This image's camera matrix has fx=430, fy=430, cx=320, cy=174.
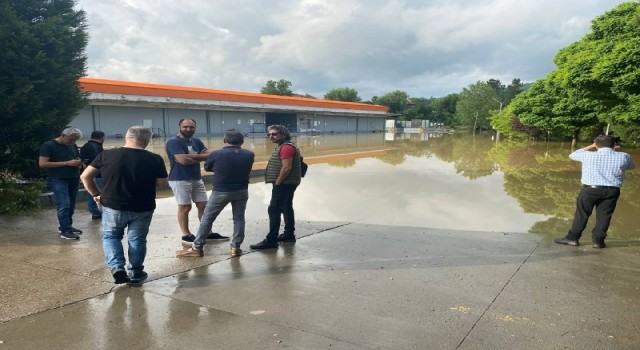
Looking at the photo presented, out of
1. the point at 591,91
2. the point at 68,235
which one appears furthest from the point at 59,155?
the point at 591,91

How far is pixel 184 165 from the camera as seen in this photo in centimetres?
545

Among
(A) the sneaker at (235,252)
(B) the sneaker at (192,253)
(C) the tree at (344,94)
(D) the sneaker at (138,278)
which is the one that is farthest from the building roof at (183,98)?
(C) the tree at (344,94)

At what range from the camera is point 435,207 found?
9.20 m

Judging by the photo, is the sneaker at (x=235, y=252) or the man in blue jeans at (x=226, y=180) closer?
the man in blue jeans at (x=226, y=180)

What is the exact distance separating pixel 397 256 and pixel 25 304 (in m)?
3.81

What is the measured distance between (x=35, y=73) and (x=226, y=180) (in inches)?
208

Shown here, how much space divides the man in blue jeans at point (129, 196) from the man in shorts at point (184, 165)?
124 cm

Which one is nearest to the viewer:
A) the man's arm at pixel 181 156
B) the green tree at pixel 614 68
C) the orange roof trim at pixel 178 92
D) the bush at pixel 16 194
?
the man's arm at pixel 181 156

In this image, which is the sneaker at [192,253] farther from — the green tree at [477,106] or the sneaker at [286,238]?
the green tree at [477,106]

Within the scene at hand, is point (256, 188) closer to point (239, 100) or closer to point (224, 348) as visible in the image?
point (224, 348)

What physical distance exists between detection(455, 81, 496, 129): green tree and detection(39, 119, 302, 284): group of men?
235 ft

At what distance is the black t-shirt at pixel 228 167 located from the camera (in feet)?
16.2

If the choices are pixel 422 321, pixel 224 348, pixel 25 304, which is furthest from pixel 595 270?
pixel 25 304

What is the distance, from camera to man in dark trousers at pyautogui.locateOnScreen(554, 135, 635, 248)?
5656mm
